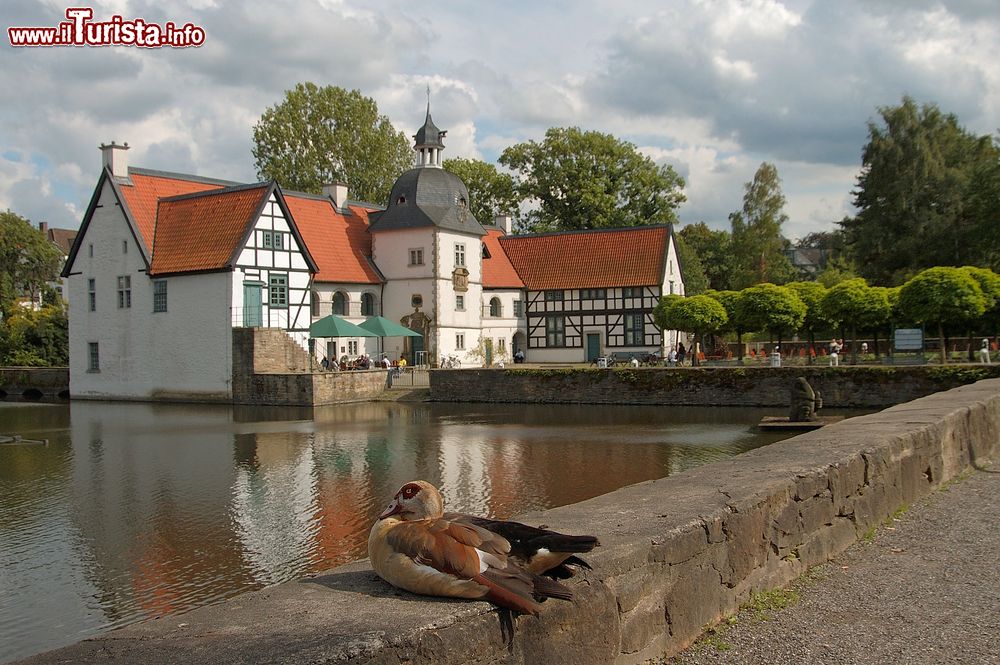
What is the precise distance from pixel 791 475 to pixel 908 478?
94.1 inches

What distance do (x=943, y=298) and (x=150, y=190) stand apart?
3108cm

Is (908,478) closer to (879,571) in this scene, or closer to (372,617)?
(879,571)

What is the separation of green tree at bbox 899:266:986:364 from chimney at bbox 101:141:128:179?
1211 inches

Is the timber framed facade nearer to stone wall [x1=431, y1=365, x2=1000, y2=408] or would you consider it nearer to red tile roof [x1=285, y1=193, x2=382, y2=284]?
red tile roof [x1=285, y1=193, x2=382, y2=284]

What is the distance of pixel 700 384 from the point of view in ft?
99.0

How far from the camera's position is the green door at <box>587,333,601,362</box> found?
49.5 metres

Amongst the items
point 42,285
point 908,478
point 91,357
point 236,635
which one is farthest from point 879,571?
point 42,285

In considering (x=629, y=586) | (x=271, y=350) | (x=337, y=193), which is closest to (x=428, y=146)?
(x=337, y=193)

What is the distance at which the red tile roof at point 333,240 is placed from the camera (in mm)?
42000

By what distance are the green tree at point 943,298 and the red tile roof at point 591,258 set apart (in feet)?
52.3

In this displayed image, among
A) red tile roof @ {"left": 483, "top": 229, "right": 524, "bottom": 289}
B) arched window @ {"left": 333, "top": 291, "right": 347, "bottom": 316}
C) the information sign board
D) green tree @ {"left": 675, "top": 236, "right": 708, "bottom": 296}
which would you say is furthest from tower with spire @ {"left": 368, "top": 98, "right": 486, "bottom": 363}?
green tree @ {"left": 675, "top": 236, "right": 708, "bottom": 296}

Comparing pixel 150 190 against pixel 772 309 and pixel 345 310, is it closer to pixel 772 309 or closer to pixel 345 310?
pixel 345 310

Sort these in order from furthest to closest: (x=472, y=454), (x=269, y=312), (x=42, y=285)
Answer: (x=42, y=285) → (x=269, y=312) → (x=472, y=454)

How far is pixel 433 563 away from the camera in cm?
340
